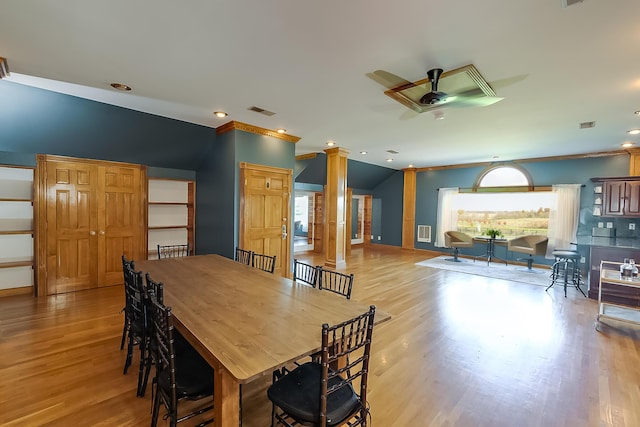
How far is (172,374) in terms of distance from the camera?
1.46 meters

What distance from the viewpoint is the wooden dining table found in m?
1.29

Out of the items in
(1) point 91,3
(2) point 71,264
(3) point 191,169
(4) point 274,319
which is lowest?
(2) point 71,264

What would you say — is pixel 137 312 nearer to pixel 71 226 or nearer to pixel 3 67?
pixel 3 67

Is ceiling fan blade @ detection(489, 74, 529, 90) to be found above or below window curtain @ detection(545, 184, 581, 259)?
above

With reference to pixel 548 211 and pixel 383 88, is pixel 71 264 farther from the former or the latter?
pixel 548 211

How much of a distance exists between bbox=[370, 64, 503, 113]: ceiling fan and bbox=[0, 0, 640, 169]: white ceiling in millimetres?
85

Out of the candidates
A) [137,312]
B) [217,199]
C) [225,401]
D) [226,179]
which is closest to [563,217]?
[226,179]

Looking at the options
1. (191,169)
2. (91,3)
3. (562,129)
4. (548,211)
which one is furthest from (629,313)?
(191,169)

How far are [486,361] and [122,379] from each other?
312cm

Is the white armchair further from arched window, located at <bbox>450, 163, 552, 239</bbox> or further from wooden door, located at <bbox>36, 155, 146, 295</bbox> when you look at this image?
wooden door, located at <bbox>36, 155, 146, 295</bbox>

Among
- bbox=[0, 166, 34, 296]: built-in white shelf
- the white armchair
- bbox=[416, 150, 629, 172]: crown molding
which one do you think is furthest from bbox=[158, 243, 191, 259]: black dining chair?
bbox=[416, 150, 629, 172]: crown molding

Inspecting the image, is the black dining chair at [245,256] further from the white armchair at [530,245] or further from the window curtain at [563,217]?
the window curtain at [563,217]

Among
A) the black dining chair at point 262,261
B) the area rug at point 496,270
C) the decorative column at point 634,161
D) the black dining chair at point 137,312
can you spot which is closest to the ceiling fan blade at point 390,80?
the black dining chair at point 262,261

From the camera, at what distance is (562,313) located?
3867mm
